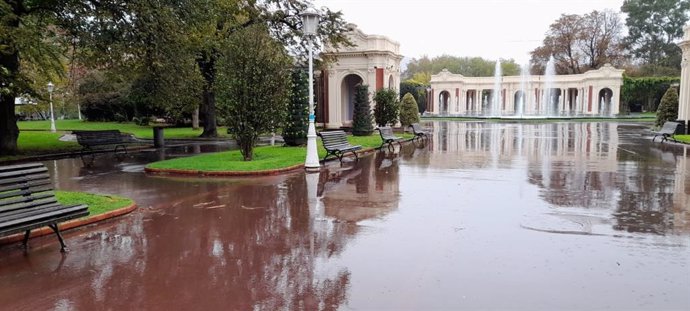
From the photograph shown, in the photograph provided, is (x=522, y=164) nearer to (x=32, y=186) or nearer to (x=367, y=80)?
(x=32, y=186)

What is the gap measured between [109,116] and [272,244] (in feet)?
155

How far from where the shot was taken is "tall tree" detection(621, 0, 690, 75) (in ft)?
238

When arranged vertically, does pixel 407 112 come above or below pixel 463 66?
below

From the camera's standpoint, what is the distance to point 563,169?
1370 centimetres

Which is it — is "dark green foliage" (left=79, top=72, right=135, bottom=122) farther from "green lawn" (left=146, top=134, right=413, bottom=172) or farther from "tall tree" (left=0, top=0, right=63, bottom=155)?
"green lawn" (left=146, top=134, right=413, bottom=172)

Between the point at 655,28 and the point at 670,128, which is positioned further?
the point at 655,28

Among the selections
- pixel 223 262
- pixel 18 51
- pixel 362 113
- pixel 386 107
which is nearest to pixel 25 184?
pixel 223 262

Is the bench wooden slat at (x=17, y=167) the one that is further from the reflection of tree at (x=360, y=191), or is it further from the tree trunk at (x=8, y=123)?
the tree trunk at (x=8, y=123)

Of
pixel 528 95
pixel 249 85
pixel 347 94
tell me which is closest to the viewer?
pixel 249 85

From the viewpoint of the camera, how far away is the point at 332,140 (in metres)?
15.9

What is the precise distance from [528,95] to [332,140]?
59.0 meters

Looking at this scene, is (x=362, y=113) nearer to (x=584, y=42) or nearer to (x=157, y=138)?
(x=157, y=138)

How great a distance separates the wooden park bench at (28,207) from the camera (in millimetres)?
5990

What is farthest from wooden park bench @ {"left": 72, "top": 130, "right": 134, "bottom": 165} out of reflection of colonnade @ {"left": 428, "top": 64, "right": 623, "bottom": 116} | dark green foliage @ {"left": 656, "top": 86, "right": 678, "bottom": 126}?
reflection of colonnade @ {"left": 428, "top": 64, "right": 623, "bottom": 116}
